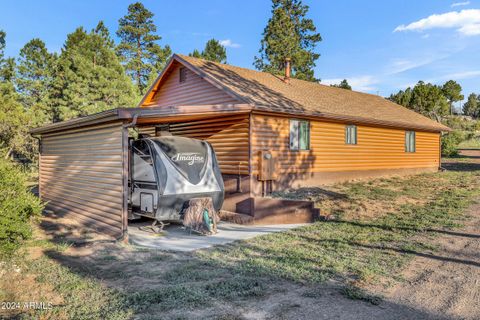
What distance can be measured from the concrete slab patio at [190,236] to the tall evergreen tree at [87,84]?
67.4ft

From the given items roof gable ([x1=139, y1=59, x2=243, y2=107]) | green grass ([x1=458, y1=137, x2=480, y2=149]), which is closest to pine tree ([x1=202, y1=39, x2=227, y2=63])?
roof gable ([x1=139, y1=59, x2=243, y2=107])

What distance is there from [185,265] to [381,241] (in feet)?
13.0

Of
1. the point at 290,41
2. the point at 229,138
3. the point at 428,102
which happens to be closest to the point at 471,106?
the point at 428,102

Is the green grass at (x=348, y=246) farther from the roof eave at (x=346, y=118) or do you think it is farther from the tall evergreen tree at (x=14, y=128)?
the tall evergreen tree at (x=14, y=128)

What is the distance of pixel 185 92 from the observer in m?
15.6

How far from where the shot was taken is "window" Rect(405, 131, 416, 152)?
19391mm

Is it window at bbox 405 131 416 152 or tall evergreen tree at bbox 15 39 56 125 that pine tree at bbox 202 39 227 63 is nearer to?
tall evergreen tree at bbox 15 39 56 125

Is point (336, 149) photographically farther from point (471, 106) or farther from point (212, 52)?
point (471, 106)

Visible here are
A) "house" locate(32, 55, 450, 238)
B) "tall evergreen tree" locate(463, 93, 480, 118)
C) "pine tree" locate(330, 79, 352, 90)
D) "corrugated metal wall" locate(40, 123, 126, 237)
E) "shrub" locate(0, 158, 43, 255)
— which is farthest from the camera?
"tall evergreen tree" locate(463, 93, 480, 118)

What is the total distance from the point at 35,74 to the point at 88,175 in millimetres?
26276

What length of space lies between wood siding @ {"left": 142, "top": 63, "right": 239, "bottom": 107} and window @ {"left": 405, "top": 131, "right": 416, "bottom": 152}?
11.6m

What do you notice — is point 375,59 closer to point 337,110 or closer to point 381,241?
point 337,110

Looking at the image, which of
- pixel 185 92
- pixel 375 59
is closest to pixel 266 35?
pixel 375 59

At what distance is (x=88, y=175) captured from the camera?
9344 mm
